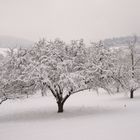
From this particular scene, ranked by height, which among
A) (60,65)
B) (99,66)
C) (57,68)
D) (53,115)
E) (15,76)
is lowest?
(53,115)

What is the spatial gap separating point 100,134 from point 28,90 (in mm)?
11997

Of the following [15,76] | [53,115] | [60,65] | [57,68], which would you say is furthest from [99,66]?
[15,76]

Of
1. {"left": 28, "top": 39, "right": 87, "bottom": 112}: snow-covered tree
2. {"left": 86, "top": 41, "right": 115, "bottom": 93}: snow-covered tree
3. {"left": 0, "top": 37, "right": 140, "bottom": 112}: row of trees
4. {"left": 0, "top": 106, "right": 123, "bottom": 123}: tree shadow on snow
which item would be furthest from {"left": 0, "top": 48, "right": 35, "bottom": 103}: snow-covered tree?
{"left": 86, "top": 41, "right": 115, "bottom": 93}: snow-covered tree

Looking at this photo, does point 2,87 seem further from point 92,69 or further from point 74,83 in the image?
point 92,69

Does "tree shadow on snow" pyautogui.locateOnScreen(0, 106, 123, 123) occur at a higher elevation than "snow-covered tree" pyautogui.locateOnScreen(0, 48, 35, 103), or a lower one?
lower

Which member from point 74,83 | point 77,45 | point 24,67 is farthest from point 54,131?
point 77,45

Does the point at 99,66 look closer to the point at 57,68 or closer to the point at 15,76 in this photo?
the point at 57,68

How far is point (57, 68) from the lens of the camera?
22672mm

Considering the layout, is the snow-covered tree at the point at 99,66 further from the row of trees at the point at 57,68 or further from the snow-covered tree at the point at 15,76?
the snow-covered tree at the point at 15,76

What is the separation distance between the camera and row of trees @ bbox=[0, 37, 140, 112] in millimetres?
22656

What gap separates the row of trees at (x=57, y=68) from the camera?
2266 cm

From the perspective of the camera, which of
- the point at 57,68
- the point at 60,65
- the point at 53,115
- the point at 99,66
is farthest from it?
the point at 53,115

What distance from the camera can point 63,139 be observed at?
47.9ft

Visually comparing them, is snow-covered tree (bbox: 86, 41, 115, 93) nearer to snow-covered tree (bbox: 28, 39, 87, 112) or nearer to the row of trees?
the row of trees
